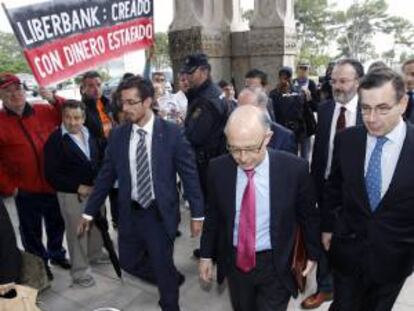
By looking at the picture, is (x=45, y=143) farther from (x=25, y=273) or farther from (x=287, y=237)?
(x=287, y=237)

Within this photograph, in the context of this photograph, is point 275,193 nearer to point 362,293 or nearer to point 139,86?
point 362,293

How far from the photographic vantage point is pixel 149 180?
9.87 ft

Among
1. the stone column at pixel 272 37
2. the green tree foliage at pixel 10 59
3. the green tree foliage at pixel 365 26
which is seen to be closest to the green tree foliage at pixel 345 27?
the green tree foliage at pixel 365 26

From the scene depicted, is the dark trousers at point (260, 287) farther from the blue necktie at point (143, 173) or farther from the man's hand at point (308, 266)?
the blue necktie at point (143, 173)

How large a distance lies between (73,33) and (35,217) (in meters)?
1.82

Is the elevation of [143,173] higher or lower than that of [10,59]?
lower

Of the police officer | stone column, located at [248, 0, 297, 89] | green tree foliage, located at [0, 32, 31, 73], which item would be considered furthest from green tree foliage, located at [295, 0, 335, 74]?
the police officer

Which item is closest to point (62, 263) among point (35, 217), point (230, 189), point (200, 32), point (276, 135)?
point (35, 217)

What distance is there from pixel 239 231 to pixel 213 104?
5.81 ft

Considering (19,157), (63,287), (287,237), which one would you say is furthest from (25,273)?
(287,237)

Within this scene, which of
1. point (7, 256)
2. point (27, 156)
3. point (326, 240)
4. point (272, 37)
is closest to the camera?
point (7, 256)

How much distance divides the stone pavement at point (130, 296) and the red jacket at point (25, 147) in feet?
3.18

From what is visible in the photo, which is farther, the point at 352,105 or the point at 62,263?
the point at 62,263

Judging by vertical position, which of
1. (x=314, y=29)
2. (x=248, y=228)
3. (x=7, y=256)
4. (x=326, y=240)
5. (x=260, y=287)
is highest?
(x=314, y=29)
